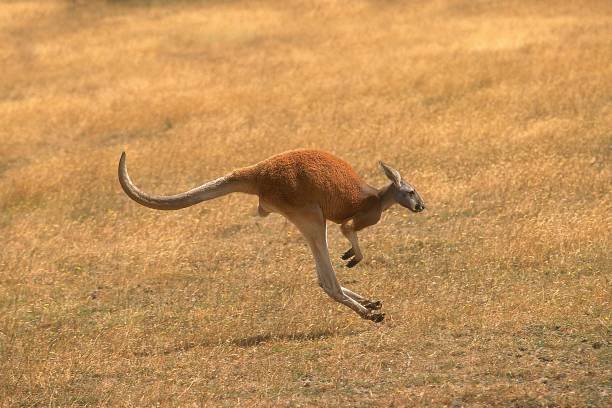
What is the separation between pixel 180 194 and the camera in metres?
8.33

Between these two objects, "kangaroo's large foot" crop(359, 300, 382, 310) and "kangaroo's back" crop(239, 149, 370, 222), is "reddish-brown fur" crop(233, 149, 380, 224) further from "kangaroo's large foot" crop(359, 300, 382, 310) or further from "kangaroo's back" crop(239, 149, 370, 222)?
"kangaroo's large foot" crop(359, 300, 382, 310)

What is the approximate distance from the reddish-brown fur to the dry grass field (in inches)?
40.7

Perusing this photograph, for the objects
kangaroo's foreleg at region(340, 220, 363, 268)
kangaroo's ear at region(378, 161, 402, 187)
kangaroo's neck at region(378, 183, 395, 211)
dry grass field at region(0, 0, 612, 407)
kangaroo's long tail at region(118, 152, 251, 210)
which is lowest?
dry grass field at region(0, 0, 612, 407)

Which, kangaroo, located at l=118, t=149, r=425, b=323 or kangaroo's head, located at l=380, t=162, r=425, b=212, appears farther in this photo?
kangaroo's head, located at l=380, t=162, r=425, b=212

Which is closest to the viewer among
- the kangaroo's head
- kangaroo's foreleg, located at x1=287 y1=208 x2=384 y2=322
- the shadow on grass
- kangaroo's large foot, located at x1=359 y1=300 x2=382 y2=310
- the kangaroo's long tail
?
the kangaroo's long tail

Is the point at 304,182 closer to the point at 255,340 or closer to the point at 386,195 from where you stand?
the point at 386,195

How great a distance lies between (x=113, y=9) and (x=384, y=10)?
789 cm

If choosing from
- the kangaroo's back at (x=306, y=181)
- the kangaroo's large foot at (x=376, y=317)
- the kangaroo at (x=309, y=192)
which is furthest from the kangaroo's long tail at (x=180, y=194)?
the kangaroo's large foot at (x=376, y=317)

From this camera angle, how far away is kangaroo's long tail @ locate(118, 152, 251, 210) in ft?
26.6

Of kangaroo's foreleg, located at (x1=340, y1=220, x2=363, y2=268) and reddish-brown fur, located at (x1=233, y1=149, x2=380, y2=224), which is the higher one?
reddish-brown fur, located at (x1=233, y1=149, x2=380, y2=224)

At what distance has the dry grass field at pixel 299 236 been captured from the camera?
789cm

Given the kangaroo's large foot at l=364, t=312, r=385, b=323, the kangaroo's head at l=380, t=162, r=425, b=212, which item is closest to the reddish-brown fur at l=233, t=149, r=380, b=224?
the kangaroo's head at l=380, t=162, r=425, b=212

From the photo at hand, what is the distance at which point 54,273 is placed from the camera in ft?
36.1

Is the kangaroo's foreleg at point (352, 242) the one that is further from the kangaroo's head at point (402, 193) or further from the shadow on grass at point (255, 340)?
the shadow on grass at point (255, 340)
